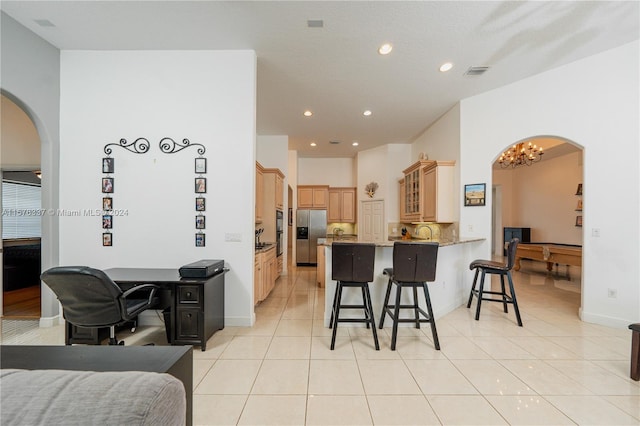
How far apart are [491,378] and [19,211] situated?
7426 mm

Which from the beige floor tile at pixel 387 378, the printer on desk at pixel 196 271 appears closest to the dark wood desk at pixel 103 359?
the beige floor tile at pixel 387 378

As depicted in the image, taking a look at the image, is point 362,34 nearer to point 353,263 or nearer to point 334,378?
point 353,263

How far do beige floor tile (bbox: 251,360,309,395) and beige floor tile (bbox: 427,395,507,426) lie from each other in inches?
39.7

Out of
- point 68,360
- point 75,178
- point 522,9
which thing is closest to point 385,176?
point 522,9

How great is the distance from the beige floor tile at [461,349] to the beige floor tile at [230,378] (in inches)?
76.0

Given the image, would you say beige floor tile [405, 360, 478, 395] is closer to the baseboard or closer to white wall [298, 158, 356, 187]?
the baseboard

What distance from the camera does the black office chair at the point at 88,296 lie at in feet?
6.90

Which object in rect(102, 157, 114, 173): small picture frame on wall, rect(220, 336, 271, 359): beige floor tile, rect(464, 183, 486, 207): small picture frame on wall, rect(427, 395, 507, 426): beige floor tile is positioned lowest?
rect(220, 336, 271, 359): beige floor tile

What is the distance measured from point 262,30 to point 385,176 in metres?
5.01

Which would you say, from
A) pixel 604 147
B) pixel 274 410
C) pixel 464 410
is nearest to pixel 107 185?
pixel 274 410

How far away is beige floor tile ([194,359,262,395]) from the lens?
6.77 ft

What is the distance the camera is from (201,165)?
10.8 ft

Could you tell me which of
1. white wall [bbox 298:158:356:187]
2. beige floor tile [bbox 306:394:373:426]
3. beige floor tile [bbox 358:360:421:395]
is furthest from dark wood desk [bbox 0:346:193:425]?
white wall [bbox 298:158:356:187]

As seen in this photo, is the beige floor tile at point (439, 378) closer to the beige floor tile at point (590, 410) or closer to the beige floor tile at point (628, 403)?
the beige floor tile at point (590, 410)
